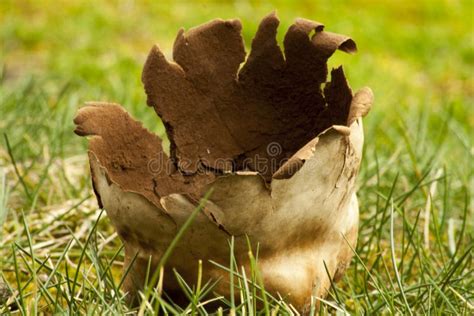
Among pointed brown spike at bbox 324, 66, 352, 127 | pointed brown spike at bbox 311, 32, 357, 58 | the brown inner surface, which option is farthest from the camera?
the brown inner surface

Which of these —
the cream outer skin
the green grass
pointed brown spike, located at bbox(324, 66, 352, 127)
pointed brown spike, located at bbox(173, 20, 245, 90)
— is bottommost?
the green grass

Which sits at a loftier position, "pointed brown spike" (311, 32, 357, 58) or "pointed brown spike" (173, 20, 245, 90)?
"pointed brown spike" (311, 32, 357, 58)

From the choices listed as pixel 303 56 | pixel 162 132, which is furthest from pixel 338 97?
pixel 162 132

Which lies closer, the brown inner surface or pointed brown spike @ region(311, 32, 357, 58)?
pointed brown spike @ region(311, 32, 357, 58)

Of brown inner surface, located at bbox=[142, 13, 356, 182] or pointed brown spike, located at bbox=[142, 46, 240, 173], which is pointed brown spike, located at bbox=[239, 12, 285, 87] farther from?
pointed brown spike, located at bbox=[142, 46, 240, 173]

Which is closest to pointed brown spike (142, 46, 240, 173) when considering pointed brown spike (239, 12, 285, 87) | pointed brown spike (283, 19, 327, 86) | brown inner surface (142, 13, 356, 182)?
brown inner surface (142, 13, 356, 182)

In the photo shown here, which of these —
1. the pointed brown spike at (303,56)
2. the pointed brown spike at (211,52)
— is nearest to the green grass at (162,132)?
the pointed brown spike at (303,56)

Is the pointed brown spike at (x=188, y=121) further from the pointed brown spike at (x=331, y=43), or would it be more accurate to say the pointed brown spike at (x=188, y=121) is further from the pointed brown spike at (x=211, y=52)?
the pointed brown spike at (x=331, y=43)

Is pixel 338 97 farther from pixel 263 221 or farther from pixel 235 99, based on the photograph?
pixel 263 221
